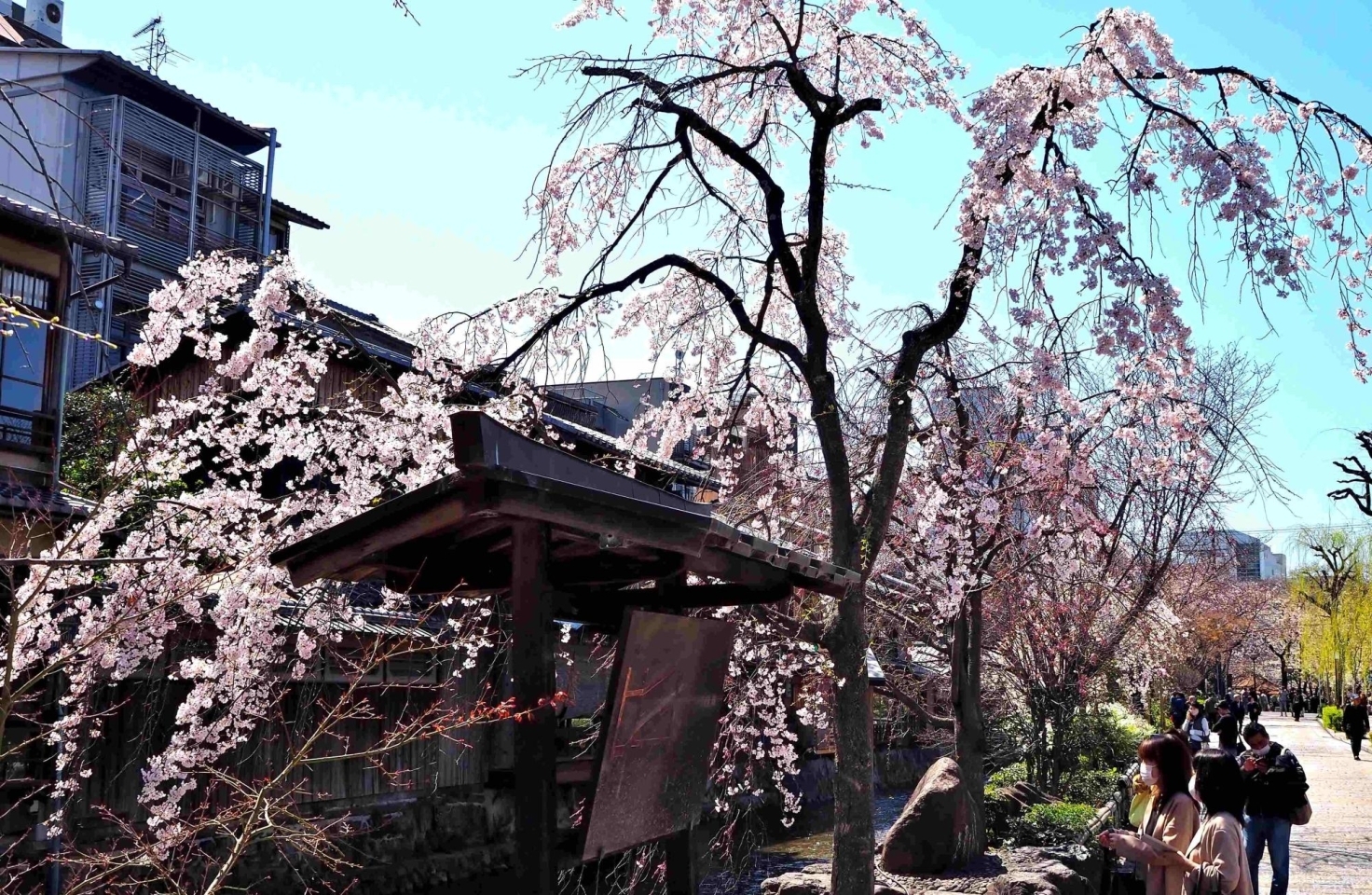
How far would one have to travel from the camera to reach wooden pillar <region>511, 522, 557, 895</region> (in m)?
4.67

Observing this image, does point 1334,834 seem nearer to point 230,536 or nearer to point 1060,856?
point 1060,856

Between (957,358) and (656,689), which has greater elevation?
(957,358)

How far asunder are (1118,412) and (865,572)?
4.20m

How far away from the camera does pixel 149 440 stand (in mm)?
10078

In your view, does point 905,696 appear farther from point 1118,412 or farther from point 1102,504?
point 1102,504

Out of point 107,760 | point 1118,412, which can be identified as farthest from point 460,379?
point 107,760

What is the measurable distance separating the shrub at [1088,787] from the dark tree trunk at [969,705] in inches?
136

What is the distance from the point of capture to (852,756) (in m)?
7.56

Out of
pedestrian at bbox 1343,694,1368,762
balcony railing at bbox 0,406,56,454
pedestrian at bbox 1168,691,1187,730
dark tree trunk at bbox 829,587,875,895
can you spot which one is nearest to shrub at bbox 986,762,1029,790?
pedestrian at bbox 1168,691,1187,730

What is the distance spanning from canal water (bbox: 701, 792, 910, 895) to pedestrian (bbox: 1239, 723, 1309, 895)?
5.54 m

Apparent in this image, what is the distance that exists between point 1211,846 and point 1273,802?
207 inches

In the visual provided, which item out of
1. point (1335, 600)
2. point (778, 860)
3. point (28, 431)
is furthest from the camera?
point (1335, 600)

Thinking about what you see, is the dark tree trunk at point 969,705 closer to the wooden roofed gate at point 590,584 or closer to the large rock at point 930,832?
the large rock at point 930,832

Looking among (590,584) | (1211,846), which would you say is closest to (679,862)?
(590,584)
